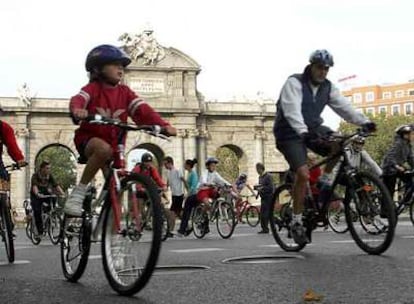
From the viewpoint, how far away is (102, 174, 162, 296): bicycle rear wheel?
15.1ft

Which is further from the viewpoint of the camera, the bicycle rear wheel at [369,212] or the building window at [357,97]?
the building window at [357,97]

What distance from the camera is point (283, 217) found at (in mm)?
8391

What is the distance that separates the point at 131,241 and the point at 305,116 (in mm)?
3036

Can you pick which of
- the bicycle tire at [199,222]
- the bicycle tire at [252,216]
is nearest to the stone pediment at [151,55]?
the bicycle tire at [252,216]

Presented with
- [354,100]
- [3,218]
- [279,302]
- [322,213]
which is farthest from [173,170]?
[354,100]

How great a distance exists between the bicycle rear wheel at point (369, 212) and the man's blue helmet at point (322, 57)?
42.4 inches

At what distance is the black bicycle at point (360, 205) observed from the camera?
6.74 meters

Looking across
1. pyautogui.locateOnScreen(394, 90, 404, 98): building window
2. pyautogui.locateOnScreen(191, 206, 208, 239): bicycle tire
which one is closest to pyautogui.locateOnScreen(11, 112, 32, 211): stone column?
pyautogui.locateOnScreen(191, 206, 208, 239): bicycle tire

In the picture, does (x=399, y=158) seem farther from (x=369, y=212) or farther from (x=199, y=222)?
(x=369, y=212)

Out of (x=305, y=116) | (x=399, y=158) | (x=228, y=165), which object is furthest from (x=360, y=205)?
(x=228, y=165)

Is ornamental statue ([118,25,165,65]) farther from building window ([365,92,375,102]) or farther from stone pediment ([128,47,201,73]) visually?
building window ([365,92,375,102])

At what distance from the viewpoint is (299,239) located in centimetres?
762

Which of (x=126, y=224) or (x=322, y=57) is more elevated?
(x=322, y=57)

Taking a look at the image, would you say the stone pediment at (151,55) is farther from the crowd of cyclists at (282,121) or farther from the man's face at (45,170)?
the crowd of cyclists at (282,121)
